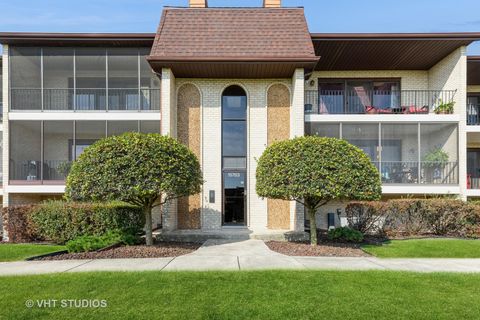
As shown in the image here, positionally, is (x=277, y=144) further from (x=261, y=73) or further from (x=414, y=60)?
(x=414, y=60)

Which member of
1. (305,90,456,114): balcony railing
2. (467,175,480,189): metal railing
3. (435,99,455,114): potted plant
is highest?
(305,90,456,114): balcony railing

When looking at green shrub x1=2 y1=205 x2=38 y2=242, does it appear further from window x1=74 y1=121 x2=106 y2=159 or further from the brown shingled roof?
the brown shingled roof

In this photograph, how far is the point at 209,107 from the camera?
14.1 metres

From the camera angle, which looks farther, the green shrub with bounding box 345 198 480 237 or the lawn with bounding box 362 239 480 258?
the green shrub with bounding box 345 198 480 237

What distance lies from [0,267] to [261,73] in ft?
34.5

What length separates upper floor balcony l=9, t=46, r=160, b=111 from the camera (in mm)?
14930

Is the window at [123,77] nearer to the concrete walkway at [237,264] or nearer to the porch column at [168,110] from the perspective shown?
the porch column at [168,110]

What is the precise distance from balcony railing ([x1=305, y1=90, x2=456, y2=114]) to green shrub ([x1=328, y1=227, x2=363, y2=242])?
19.8ft

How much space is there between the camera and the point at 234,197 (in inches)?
555

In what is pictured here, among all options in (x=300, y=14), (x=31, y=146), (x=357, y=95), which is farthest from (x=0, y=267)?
(x=357, y=95)

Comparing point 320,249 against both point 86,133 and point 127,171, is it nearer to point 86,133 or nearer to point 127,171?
point 127,171

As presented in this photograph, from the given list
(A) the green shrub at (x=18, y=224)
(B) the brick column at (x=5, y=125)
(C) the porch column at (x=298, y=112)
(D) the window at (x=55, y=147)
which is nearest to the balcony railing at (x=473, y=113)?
(C) the porch column at (x=298, y=112)

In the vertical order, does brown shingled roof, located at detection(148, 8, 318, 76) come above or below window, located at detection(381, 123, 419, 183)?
above

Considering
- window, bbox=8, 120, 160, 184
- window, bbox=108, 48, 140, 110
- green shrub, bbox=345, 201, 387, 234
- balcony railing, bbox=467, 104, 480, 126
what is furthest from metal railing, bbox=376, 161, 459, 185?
window, bbox=108, 48, 140, 110
